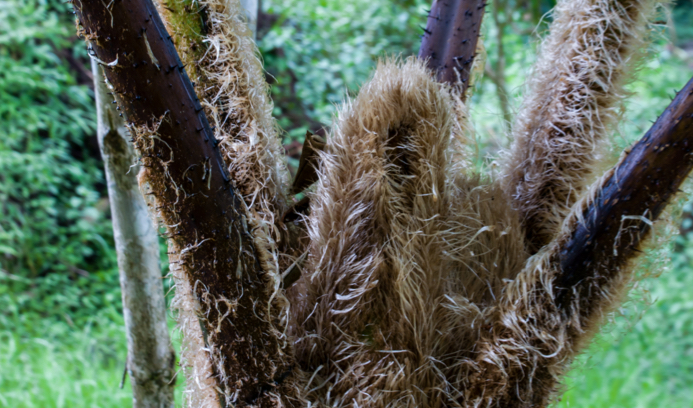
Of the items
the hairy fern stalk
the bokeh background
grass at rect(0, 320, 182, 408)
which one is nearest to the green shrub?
the bokeh background

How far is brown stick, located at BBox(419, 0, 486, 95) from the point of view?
2.22ft

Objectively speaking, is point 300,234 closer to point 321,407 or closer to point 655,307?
point 321,407

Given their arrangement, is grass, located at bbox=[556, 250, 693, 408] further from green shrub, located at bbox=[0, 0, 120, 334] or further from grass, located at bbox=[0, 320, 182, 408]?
green shrub, located at bbox=[0, 0, 120, 334]

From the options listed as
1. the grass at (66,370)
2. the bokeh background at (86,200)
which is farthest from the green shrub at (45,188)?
the grass at (66,370)

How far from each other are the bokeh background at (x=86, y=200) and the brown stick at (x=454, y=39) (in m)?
0.93

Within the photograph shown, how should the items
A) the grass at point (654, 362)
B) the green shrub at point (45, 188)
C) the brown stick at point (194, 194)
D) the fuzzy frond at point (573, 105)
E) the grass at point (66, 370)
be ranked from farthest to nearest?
the green shrub at point (45, 188) → the grass at point (654, 362) → the grass at point (66, 370) → the fuzzy frond at point (573, 105) → the brown stick at point (194, 194)

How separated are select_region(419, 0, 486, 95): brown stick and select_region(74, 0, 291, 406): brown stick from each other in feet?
1.29

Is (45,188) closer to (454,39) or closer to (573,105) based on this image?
(454,39)

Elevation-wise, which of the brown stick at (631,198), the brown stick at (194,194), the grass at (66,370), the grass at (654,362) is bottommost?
the grass at (654,362)

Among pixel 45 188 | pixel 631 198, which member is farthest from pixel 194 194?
pixel 45 188

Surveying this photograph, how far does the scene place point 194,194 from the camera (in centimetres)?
40

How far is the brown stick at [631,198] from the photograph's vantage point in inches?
16.2

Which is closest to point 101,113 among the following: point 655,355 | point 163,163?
point 163,163

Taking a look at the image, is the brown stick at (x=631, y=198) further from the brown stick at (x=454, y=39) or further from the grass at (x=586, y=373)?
the grass at (x=586, y=373)
